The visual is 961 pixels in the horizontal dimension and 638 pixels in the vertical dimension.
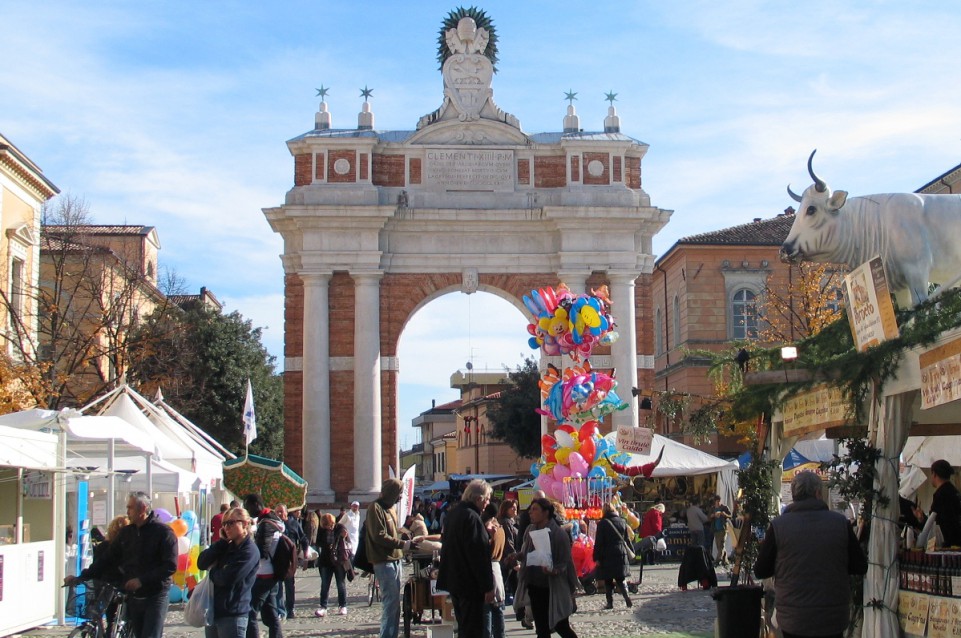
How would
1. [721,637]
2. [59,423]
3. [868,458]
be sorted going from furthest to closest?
[59,423]
[721,637]
[868,458]

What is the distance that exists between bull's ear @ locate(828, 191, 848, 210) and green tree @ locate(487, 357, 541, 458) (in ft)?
140

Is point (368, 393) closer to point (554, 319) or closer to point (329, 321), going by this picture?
point (329, 321)

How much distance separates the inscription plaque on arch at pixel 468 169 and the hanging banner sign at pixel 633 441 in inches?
568

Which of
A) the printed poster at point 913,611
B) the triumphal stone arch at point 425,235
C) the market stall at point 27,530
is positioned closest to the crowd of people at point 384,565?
the market stall at point 27,530

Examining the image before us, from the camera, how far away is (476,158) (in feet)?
112

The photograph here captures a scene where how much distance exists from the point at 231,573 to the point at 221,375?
36.3 m

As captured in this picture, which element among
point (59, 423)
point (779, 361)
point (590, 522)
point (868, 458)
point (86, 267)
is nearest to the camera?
point (868, 458)

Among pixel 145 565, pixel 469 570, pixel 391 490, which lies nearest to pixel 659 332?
pixel 391 490

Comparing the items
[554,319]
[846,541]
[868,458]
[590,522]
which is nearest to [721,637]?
[868,458]

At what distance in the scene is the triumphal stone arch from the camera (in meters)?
33.1

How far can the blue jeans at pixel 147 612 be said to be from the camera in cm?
975

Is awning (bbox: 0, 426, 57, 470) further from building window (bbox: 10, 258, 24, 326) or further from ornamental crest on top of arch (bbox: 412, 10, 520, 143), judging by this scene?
ornamental crest on top of arch (bbox: 412, 10, 520, 143)

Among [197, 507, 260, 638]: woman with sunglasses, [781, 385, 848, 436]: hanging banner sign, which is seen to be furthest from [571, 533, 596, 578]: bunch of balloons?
[197, 507, 260, 638]: woman with sunglasses

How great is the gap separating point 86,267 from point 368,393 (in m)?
8.36
